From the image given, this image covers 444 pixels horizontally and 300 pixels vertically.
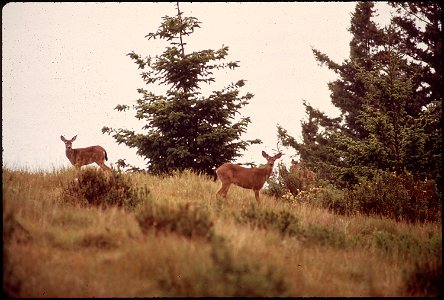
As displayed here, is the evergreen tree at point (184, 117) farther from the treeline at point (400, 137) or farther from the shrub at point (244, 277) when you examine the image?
the shrub at point (244, 277)

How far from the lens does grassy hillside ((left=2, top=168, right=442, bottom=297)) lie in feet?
13.5

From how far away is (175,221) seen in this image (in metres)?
5.50

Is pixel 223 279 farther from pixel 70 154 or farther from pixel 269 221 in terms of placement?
pixel 70 154

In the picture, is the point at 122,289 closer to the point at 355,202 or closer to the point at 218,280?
the point at 218,280

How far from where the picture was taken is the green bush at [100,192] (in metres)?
7.93

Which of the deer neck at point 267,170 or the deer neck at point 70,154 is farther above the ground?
the deer neck at point 267,170

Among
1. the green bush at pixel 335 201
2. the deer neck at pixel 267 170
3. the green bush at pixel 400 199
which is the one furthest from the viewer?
the deer neck at pixel 267 170

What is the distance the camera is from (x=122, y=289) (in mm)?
4102

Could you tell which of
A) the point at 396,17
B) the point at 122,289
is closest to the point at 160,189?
the point at 122,289

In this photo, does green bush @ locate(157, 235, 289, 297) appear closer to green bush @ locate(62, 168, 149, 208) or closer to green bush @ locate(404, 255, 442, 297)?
green bush @ locate(404, 255, 442, 297)

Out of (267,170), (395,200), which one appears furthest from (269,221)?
(395,200)

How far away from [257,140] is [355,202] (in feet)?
14.8

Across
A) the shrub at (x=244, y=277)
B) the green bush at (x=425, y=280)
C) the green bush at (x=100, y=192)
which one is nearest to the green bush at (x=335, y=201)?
the green bush at (x=425, y=280)

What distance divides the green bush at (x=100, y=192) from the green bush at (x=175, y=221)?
6.77 feet
